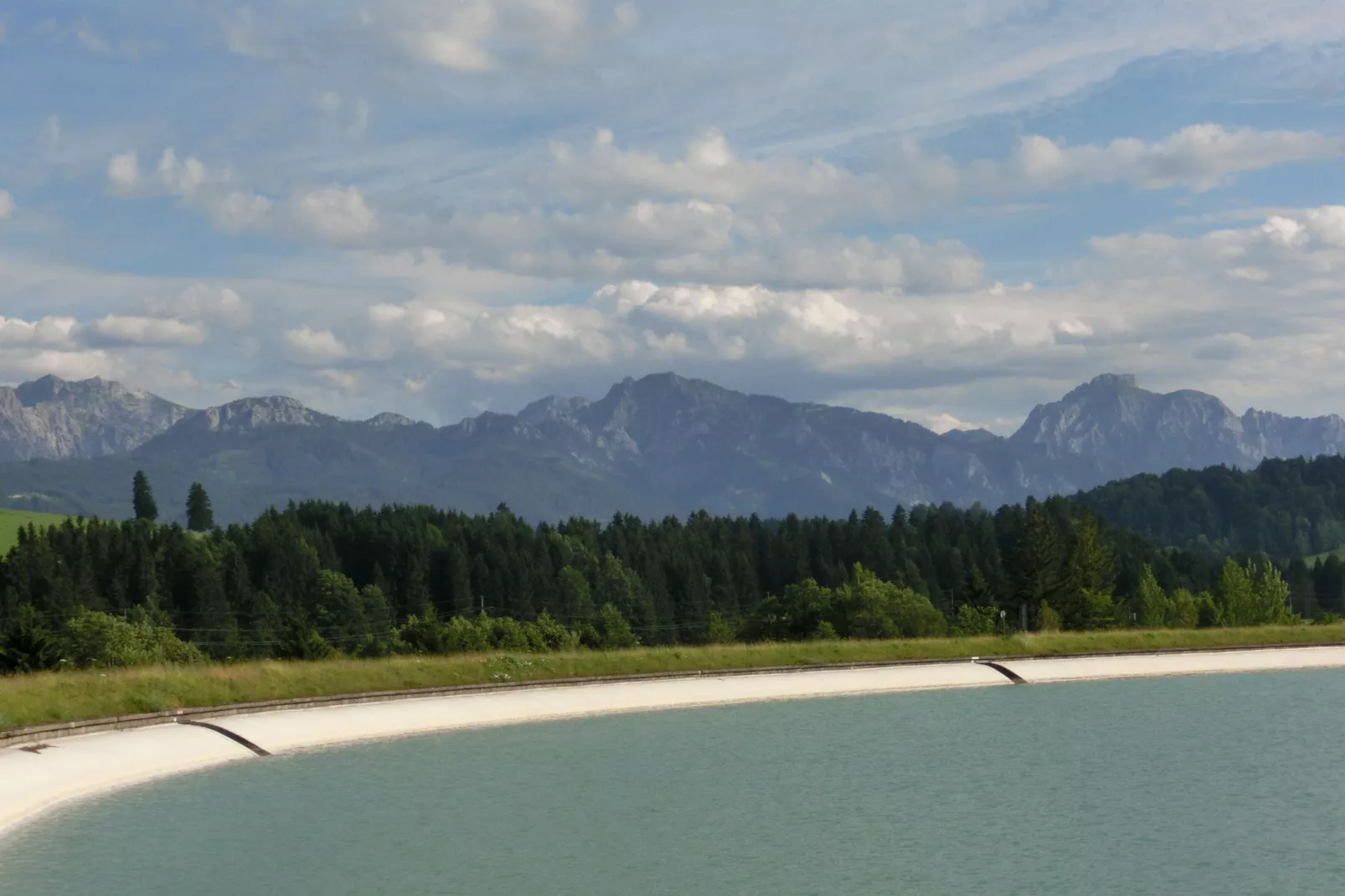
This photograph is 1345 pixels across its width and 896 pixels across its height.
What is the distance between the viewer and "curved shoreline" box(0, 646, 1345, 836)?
46219 mm

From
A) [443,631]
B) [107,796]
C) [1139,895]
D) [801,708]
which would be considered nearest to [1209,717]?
[801,708]

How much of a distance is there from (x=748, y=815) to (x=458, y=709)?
25.2 m

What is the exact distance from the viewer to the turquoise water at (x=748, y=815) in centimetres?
3388

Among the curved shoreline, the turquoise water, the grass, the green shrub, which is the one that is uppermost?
the green shrub

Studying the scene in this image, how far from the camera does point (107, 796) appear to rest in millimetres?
44719

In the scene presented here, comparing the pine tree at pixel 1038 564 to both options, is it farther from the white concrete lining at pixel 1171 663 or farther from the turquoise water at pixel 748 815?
the turquoise water at pixel 748 815

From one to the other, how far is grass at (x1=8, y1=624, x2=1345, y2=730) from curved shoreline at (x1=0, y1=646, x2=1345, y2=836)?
161cm

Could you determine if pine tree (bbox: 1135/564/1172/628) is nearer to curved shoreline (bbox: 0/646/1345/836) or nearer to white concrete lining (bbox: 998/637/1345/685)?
curved shoreline (bbox: 0/646/1345/836)

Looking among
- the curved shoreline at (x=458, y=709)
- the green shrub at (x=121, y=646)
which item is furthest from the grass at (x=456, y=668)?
the green shrub at (x=121, y=646)

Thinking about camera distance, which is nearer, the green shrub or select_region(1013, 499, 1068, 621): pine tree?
the green shrub

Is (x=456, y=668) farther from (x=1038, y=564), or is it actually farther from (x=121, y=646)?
(x=1038, y=564)

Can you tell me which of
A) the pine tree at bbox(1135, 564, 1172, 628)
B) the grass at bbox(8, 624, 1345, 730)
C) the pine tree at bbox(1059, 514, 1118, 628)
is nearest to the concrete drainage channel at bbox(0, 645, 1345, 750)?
the grass at bbox(8, 624, 1345, 730)

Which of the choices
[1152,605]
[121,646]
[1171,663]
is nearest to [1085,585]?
[1152,605]

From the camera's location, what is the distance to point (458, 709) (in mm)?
64500
